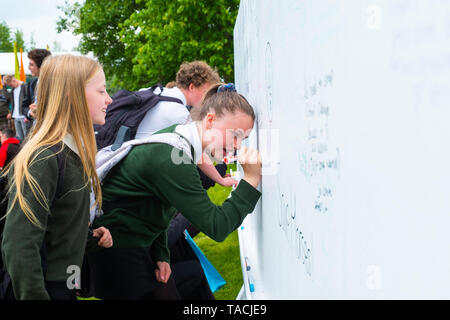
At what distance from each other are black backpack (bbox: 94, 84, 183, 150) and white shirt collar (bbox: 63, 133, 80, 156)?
1.23 meters

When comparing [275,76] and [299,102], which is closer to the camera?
[299,102]

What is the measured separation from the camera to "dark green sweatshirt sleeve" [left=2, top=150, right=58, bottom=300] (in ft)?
5.18

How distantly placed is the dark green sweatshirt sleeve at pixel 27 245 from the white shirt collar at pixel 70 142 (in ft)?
0.54

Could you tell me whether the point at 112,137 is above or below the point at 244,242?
above

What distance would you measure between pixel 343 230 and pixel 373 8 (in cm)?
42

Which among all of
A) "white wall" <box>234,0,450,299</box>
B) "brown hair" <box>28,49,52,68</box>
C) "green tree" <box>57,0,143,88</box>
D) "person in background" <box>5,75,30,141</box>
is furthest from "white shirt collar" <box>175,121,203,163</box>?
"green tree" <box>57,0,143,88</box>

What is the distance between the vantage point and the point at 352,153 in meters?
0.86

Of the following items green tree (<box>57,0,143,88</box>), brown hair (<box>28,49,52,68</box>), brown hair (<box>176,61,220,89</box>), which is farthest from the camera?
green tree (<box>57,0,143,88</box>)

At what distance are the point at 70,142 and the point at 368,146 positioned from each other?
129cm

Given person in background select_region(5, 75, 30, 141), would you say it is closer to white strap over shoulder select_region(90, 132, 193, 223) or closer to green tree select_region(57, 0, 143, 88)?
white strap over shoulder select_region(90, 132, 193, 223)

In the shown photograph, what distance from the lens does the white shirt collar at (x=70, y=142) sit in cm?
176

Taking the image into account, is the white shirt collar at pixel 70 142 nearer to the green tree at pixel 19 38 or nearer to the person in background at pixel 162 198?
the person in background at pixel 162 198
